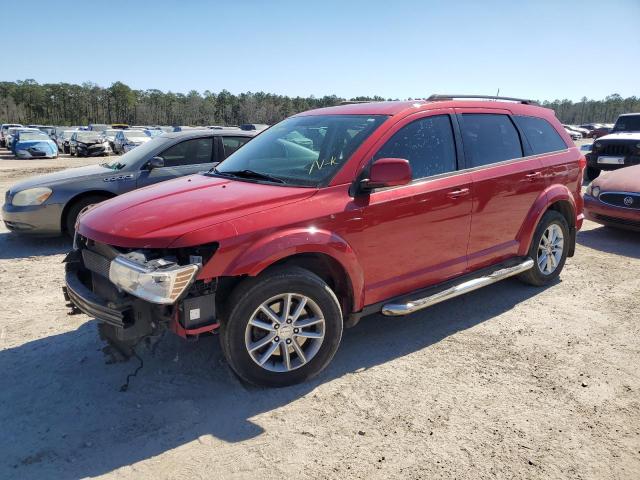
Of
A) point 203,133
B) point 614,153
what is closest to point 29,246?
point 203,133

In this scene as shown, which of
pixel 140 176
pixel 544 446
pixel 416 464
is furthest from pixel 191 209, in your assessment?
pixel 140 176

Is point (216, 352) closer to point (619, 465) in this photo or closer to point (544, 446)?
point (544, 446)

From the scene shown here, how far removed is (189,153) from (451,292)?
15.8ft

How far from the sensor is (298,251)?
3145mm

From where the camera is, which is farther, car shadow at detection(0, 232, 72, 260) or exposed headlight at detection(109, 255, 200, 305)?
car shadow at detection(0, 232, 72, 260)

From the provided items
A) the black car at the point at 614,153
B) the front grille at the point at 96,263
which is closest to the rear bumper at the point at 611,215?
the black car at the point at 614,153

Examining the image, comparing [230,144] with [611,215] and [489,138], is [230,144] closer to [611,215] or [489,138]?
[489,138]

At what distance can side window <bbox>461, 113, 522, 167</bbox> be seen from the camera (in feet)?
14.1

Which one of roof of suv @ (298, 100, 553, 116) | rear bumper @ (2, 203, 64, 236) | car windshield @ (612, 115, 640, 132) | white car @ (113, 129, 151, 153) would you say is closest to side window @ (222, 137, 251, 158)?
rear bumper @ (2, 203, 64, 236)

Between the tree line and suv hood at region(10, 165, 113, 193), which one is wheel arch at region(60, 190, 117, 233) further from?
the tree line

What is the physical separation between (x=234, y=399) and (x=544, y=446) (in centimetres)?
189

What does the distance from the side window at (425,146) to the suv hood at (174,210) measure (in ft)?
2.79

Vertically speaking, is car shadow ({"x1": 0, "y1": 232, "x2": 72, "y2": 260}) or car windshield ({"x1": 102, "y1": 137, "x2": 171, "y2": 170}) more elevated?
car windshield ({"x1": 102, "y1": 137, "x2": 171, "y2": 170})

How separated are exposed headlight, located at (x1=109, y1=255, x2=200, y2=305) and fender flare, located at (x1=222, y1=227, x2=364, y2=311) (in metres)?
0.26
